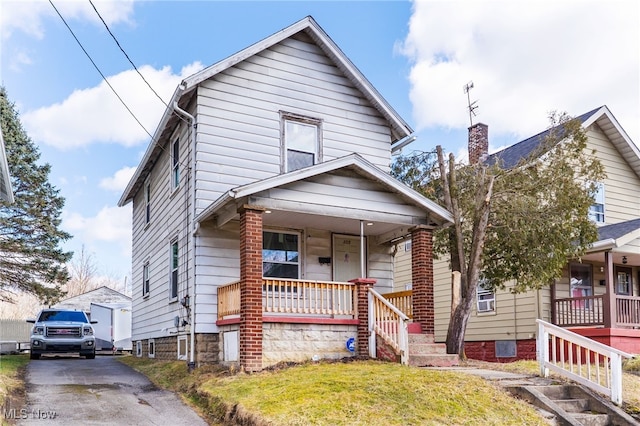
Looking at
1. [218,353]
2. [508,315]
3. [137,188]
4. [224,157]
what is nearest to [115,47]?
[224,157]

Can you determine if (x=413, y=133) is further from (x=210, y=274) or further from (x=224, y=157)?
(x=210, y=274)

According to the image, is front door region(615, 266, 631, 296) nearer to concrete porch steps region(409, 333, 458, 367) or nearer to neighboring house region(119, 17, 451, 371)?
neighboring house region(119, 17, 451, 371)

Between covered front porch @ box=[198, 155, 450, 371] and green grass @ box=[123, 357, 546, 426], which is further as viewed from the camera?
covered front porch @ box=[198, 155, 450, 371]

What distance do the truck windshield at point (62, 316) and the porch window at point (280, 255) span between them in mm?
9099

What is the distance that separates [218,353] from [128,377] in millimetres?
2152

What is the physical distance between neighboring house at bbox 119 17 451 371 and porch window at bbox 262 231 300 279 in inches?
1.1

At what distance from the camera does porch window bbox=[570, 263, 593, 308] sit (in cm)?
2111

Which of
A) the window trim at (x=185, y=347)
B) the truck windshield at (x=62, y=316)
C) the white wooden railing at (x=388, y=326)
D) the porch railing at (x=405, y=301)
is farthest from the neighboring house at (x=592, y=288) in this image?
the truck windshield at (x=62, y=316)

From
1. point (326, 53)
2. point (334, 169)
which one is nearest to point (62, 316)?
point (326, 53)

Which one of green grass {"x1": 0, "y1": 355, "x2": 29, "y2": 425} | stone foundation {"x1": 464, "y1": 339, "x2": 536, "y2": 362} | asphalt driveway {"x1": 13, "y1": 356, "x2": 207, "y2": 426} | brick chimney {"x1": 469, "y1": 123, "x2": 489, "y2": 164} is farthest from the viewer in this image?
brick chimney {"x1": 469, "y1": 123, "x2": 489, "y2": 164}

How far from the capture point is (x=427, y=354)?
1389cm

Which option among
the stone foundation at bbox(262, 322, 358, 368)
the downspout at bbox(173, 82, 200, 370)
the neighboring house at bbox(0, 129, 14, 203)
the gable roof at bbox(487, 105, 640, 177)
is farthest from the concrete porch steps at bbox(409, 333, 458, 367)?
the gable roof at bbox(487, 105, 640, 177)

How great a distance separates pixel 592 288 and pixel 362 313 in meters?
10.8

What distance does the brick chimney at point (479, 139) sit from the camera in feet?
81.6
